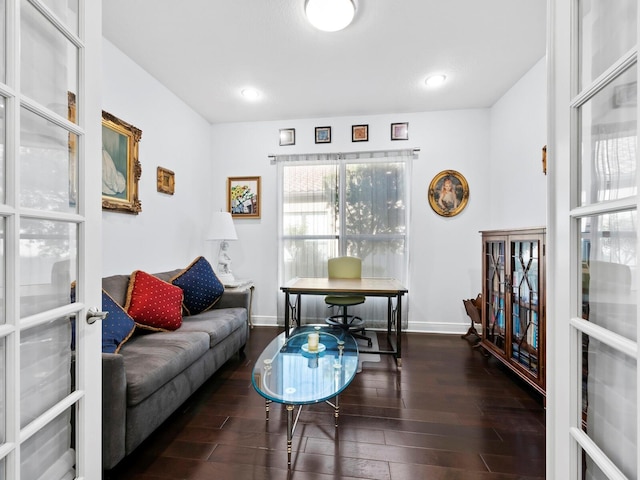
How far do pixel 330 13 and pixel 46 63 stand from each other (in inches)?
68.7

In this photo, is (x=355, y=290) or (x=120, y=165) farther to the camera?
(x=355, y=290)

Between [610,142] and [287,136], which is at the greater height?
[287,136]

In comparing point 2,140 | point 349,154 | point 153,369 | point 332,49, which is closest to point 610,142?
point 2,140

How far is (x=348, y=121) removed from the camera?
3.78 m

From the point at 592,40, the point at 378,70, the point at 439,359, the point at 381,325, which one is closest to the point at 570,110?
the point at 592,40

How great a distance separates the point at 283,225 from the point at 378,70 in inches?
81.2

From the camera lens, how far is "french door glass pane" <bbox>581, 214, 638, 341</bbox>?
71 centimetres

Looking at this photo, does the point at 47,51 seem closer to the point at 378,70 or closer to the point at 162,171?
the point at 162,171

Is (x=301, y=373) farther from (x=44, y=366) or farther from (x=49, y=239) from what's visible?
(x=49, y=239)

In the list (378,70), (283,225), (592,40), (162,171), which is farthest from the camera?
→ (283,225)

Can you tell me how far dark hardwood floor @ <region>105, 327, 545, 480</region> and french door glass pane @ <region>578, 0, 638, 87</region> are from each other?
174 cm

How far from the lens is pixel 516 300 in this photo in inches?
93.7

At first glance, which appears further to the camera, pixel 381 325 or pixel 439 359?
pixel 381 325

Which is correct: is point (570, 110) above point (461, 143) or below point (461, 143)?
below
